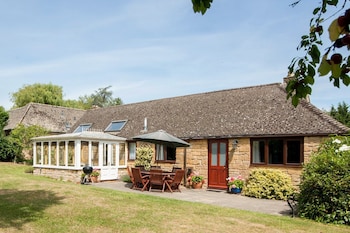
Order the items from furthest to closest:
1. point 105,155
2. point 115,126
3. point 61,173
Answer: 1. point 115,126
2. point 105,155
3. point 61,173

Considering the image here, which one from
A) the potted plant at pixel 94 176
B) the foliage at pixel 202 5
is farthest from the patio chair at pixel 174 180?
the foliage at pixel 202 5

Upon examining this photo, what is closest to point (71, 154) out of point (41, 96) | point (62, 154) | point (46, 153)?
point (62, 154)

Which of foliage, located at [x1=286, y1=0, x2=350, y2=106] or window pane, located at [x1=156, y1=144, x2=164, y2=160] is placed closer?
foliage, located at [x1=286, y1=0, x2=350, y2=106]

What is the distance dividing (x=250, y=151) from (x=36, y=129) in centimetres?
1954

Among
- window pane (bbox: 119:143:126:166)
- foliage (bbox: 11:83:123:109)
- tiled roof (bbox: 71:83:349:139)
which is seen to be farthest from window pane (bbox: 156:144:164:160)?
foliage (bbox: 11:83:123:109)

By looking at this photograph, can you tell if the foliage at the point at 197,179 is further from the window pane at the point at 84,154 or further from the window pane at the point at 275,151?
the window pane at the point at 84,154

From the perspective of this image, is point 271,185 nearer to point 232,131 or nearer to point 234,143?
point 234,143

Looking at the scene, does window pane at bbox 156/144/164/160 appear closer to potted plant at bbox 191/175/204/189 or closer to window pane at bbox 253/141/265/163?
potted plant at bbox 191/175/204/189

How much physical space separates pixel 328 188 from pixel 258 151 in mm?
6482

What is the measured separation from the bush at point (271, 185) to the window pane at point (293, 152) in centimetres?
81

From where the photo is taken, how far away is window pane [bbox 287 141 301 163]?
14.7 metres

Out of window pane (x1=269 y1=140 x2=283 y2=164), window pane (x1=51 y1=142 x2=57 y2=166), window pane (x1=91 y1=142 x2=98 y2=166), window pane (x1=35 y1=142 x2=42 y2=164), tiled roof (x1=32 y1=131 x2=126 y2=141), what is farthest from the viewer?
window pane (x1=35 y1=142 x2=42 y2=164)

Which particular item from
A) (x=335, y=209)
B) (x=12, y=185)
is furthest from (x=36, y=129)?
Result: (x=335, y=209)

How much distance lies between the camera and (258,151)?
52.1ft
